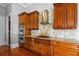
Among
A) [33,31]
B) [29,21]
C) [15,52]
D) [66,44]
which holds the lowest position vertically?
[15,52]

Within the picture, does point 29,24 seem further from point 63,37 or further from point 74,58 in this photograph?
point 74,58

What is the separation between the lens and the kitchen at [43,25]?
6.39 ft

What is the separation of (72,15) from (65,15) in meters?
0.09

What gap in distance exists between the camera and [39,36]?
200 cm

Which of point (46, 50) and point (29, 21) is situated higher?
point (29, 21)

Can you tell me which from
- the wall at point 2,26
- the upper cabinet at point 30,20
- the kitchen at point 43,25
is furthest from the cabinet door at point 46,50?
the wall at point 2,26

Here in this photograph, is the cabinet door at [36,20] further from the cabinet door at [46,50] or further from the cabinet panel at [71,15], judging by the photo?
the cabinet panel at [71,15]

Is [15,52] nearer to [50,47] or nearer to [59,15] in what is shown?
[50,47]

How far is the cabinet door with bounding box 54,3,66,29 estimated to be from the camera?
1966 mm

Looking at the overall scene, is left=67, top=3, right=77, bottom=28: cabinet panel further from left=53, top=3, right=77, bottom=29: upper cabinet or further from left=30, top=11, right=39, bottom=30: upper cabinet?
left=30, top=11, right=39, bottom=30: upper cabinet

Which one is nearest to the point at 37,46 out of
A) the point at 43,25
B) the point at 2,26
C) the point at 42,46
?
the point at 42,46

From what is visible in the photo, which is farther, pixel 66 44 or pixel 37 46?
pixel 37 46

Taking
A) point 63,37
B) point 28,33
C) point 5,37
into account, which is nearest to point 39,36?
point 28,33

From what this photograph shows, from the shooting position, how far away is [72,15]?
191cm
